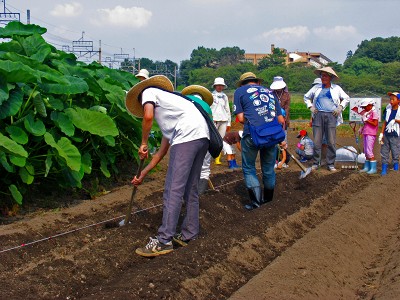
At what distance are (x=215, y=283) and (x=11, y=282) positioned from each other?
159cm

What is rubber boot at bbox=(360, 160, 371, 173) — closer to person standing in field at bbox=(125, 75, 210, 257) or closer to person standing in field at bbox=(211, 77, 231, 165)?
person standing in field at bbox=(211, 77, 231, 165)

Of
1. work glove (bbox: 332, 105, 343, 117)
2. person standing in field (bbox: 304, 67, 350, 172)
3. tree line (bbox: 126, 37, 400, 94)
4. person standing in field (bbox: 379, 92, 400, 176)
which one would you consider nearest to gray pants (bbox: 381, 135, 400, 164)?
person standing in field (bbox: 379, 92, 400, 176)

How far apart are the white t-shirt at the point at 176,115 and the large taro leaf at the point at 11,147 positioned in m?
1.58

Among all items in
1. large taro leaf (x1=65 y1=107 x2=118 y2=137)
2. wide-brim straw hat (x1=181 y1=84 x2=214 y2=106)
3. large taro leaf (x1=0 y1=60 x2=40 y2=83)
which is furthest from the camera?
wide-brim straw hat (x1=181 y1=84 x2=214 y2=106)

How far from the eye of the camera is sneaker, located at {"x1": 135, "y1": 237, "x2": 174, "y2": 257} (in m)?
5.74

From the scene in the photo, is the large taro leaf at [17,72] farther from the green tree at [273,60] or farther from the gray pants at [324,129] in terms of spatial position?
the green tree at [273,60]

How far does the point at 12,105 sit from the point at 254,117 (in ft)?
9.56

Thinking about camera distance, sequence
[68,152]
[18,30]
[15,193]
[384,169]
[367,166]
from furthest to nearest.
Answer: [367,166] < [384,169] < [18,30] < [68,152] < [15,193]

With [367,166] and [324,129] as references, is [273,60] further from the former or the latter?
[324,129]

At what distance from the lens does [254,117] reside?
7816mm

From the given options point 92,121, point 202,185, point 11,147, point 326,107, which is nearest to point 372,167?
point 326,107

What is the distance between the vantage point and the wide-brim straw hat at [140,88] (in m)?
5.84


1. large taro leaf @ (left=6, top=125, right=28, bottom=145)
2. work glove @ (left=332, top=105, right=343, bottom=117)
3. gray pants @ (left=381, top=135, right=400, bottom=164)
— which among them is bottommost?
gray pants @ (left=381, top=135, right=400, bottom=164)

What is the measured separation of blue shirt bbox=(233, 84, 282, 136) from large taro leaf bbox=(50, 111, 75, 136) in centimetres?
213
